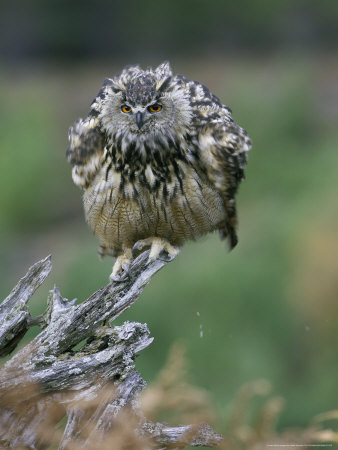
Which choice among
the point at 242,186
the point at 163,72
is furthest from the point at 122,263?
the point at 242,186

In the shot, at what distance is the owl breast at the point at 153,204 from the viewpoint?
3.35 meters

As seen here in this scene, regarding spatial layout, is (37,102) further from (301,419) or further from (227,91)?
(301,419)

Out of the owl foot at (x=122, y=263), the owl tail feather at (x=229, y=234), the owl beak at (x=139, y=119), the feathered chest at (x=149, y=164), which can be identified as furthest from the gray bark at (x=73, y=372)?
the owl tail feather at (x=229, y=234)

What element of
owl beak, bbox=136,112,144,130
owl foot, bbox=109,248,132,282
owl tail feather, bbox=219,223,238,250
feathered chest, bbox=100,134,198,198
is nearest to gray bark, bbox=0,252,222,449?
owl foot, bbox=109,248,132,282

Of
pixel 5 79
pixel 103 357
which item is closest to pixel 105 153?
pixel 103 357

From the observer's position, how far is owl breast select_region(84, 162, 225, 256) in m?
3.35

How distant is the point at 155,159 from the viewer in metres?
3.33

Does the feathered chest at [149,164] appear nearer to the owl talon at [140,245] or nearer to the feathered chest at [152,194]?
the feathered chest at [152,194]

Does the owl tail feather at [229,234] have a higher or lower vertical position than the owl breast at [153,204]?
higher

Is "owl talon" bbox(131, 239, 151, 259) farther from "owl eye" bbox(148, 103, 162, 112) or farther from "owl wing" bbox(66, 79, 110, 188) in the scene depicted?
"owl eye" bbox(148, 103, 162, 112)

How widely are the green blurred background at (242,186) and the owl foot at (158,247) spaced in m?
0.29

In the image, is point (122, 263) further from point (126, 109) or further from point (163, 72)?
point (163, 72)

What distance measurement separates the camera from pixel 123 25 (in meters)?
15.1

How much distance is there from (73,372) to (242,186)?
7951mm
